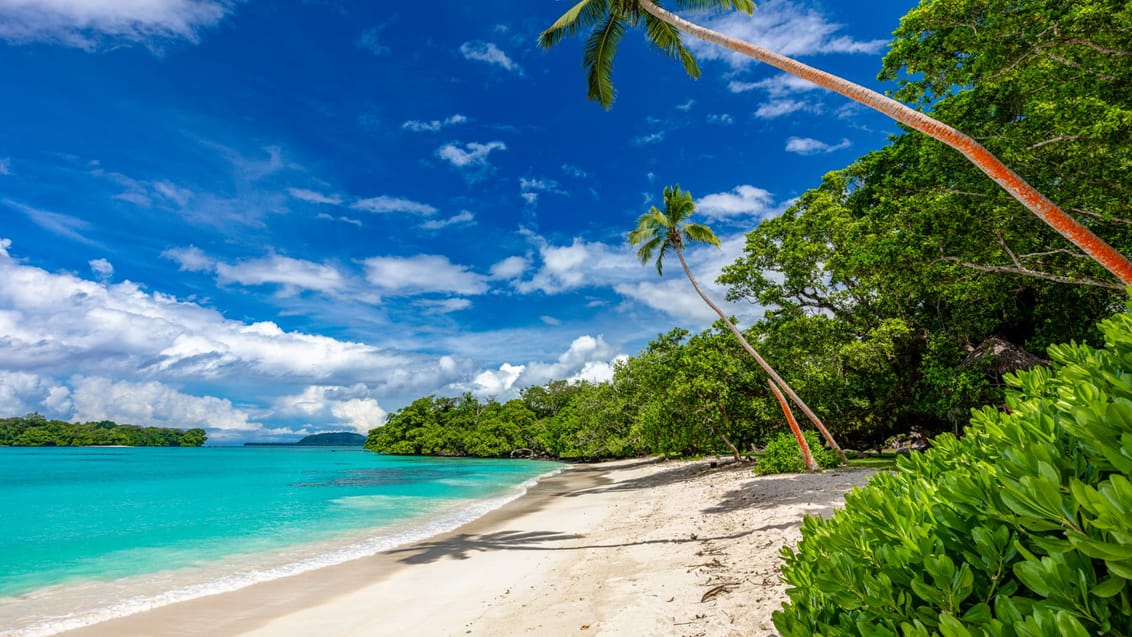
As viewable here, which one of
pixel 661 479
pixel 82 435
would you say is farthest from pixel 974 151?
pixel 82 435

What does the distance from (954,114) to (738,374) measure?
44.5 feet

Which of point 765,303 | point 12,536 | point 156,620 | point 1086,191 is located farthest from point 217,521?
point 1086,191

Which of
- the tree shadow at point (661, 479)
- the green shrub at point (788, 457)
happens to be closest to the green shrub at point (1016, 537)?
the green shrub at point (788, 457)

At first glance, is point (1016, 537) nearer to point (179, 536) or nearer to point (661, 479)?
point (179, 536)

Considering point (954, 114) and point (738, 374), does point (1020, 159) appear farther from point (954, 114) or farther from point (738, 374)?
point (738, 374)

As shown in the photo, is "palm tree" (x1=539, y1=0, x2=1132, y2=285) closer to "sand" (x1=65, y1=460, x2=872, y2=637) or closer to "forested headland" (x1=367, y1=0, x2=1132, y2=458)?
"forested headland" (x1=367, y1=0, x2=1132, y2=458)

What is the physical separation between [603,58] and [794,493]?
40.5 ft

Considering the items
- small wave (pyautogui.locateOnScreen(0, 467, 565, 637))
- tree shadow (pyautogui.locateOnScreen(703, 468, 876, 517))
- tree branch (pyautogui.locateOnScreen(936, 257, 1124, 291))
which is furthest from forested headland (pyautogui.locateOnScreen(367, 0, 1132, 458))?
small wave (pyautogui.locateOnScreen(0, 467, 565, 637))

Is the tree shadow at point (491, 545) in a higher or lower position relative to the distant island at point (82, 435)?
lower

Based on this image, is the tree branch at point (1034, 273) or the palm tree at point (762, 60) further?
the tree branch at point (1034, 273)

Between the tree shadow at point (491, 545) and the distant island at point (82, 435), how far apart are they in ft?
679

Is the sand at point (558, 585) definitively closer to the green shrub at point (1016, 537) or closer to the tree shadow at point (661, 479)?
the green shrub at point (1016, 537)

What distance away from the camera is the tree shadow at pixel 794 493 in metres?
11.6

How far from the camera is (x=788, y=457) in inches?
736
